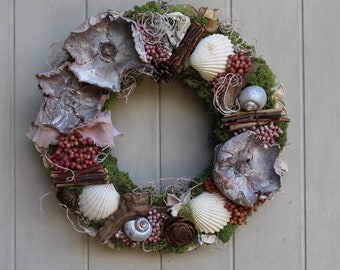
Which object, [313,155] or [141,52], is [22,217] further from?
[313,155]

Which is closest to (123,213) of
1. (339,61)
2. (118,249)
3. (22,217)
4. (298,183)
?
(118,249)

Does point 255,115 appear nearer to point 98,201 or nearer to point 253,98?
point 253,98

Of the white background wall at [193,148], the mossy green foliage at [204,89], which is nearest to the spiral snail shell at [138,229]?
the white background wall at [193,148]

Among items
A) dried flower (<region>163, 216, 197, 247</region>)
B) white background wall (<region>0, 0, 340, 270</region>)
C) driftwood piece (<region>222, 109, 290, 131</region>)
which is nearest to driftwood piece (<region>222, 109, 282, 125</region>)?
driftwood piece (<region>222, 109, 290, 131</region>)

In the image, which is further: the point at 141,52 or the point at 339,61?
the point at 339,61

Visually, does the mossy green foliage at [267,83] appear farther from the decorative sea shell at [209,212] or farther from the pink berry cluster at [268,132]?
the decorative sea shell at [209,212]

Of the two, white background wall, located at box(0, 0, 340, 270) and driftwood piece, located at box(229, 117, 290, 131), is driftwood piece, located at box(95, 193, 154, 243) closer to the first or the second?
white background wall, located at box(0, 0, 340, 270)

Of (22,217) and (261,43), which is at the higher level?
(261,43)
